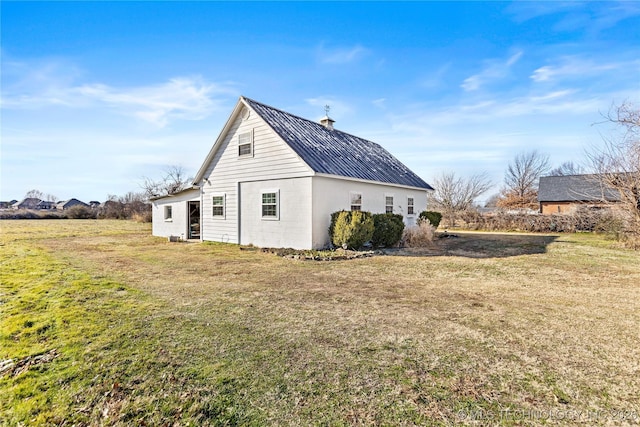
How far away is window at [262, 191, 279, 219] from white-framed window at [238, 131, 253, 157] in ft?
6.87

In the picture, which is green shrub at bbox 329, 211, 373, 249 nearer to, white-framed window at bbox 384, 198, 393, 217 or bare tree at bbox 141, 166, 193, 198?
white-framed window at bbox 384, 198, 393, 217

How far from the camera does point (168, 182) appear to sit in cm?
3959

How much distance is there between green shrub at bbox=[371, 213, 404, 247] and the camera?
12.6 metres

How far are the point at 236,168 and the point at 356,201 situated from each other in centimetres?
573

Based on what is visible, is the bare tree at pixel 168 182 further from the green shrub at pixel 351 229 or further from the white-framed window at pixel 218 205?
the green shrub at pixel 351 229

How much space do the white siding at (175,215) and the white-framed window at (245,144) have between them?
4034 millimetres

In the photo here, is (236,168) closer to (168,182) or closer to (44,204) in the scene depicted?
(168,182)

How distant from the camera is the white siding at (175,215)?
55.3 ft

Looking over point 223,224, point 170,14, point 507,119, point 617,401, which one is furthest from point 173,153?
point 617,401

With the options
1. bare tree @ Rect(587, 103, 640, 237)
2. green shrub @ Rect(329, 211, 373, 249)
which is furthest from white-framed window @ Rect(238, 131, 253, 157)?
bare tree @ Rect(587, 103, 640, 237)

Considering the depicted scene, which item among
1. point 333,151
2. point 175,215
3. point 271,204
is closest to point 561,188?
point 333,151

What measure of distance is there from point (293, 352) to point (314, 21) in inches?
466

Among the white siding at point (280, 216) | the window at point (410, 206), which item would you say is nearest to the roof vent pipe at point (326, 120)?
the window at point (410, 206)

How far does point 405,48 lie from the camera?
13320 millimetres
